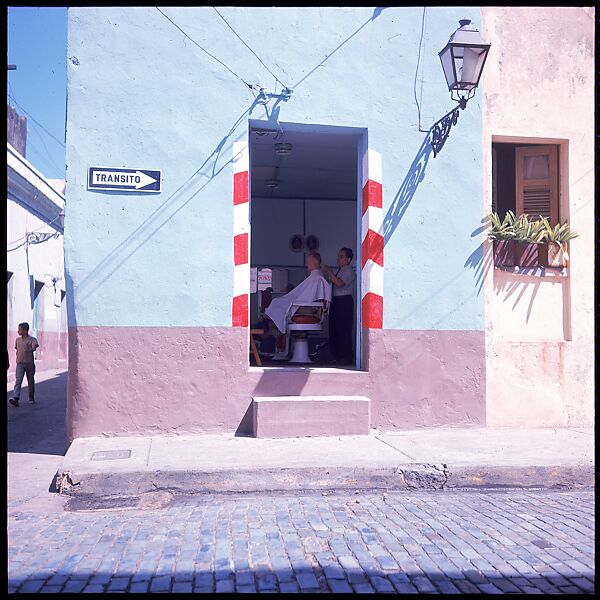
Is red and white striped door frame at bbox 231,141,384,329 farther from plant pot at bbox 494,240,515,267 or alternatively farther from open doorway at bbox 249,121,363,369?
plant pot at bbox 494,240,515,267

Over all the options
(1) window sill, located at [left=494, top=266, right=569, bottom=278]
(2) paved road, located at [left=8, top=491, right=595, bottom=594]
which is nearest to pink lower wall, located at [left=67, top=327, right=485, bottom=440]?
(1) window sill, located at [left=494, top=266, right=569, bottom=278]

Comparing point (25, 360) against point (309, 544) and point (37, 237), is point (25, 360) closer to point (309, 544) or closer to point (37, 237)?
point (37, 237)

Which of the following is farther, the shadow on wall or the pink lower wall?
the shadow on wall

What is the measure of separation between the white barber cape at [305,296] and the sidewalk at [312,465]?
2.39 meters

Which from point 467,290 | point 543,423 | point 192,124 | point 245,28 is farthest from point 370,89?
point 543,423

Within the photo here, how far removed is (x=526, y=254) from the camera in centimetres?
792

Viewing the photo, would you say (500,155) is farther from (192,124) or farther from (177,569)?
(177,569)

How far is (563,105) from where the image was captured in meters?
8.10

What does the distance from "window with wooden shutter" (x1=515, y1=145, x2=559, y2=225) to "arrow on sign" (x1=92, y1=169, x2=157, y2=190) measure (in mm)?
4452

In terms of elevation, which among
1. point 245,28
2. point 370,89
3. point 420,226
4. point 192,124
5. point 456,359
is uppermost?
point 245,28

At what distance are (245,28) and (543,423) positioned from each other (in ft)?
18.1

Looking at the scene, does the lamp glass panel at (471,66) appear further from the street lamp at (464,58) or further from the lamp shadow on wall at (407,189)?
the lamp shadow on wall at (407,189)

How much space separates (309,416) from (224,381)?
0.96 meters

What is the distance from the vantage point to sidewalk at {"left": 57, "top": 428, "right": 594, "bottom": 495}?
18.1 ft
